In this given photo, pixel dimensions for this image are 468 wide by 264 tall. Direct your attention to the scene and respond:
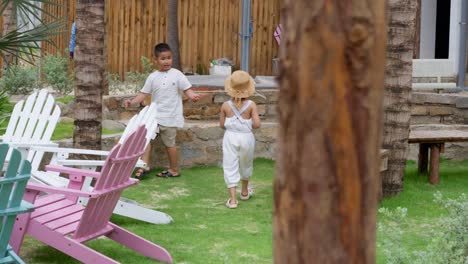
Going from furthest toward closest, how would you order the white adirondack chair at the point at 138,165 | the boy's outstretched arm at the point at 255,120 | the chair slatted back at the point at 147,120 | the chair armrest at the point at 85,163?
the boy's outstretched arm at the point at 255,120 → the chair slatted back at the point at 147,120 → the white adirondack chair at the point at 138,165 → the chair armrest at the point at 85,163

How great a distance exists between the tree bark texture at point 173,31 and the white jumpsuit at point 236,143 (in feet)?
32.2

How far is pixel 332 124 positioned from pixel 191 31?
18.3 m

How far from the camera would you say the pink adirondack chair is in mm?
6258

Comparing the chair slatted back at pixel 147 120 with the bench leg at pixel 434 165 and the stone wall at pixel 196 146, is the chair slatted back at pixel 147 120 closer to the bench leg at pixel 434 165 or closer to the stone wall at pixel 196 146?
the stone wall at pixel 196 146

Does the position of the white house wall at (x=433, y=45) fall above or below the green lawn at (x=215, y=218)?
above

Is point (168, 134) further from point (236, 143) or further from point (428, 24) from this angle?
point (428, 24)

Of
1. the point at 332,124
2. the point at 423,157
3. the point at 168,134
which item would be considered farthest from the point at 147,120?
the point at 332,124

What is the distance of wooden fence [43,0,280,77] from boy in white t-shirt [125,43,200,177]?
30.9ft

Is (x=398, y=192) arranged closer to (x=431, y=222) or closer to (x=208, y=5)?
(x=431, y=222)

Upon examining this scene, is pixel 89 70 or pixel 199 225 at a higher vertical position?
pixel 89 70

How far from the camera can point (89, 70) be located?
9.02 m

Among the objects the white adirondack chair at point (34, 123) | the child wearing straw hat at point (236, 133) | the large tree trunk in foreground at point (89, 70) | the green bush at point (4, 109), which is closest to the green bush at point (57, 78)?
the green bush at point (4, 109)

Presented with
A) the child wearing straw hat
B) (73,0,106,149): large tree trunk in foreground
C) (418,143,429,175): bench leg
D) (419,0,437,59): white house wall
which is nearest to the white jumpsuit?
the child wearing straw hat

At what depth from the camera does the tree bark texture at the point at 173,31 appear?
18891 millimetres
